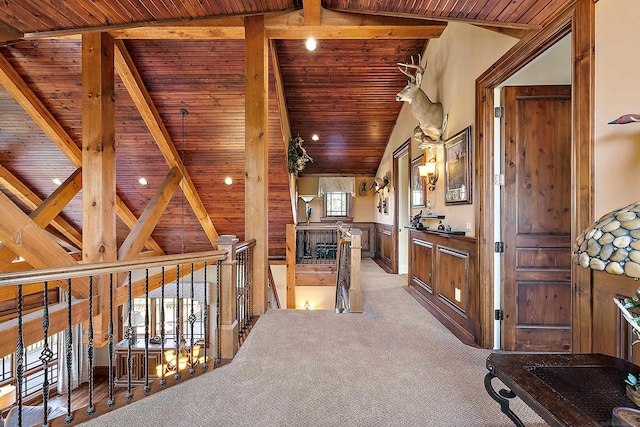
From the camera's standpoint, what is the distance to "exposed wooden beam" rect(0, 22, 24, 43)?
2422 millimetres

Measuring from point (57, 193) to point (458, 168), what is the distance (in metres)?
5.46

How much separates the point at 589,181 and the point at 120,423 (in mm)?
3122

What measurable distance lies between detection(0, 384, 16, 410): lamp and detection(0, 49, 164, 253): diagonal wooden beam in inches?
179

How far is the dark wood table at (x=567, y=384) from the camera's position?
976mm

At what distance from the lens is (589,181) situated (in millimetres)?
1719

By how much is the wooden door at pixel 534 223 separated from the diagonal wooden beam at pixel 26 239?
420 centimetres

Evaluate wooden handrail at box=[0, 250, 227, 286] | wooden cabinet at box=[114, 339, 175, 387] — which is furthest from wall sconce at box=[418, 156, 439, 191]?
wooden cabinet at box=[114, 339, 175, 387]

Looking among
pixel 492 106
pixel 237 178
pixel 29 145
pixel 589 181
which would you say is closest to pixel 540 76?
pixel 492 106

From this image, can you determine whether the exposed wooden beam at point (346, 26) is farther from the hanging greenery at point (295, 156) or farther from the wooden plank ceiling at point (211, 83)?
the hanging greenery at point (295, 156)

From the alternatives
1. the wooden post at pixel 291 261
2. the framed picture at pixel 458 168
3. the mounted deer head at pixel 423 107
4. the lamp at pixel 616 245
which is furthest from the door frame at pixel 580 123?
the wooden post at pixel 291 261

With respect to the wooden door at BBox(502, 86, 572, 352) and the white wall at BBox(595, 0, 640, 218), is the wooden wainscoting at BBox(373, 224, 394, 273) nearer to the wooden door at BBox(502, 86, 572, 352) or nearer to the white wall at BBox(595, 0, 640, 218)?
the wooden door at BBox(502, 86, 572, 352)

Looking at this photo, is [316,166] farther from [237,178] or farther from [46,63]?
[46,63]

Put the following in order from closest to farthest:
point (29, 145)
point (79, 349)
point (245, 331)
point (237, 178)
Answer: point (245, 331), point (29, 145), point (237, 178), point (79, 349)

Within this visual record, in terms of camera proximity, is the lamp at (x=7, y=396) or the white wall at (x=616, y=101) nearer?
the white wall at (x=616, y=101)
